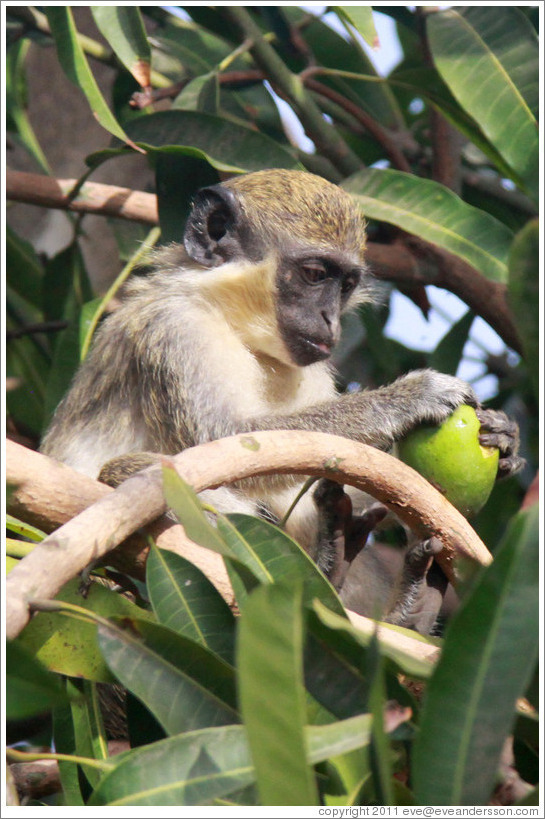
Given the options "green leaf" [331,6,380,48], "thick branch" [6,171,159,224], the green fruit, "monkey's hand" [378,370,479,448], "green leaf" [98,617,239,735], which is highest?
"green leaf" [331,6,380,48]

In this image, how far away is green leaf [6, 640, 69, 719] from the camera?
1329 millimetres

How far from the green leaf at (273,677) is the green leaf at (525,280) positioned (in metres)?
0.53

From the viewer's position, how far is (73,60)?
3314 mm

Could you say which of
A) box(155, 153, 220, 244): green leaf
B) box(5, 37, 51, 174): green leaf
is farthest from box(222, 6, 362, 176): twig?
box(5, 37, 51, 174): green leaf

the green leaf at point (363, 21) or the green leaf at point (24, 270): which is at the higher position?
the green leaf at point (363, 21)

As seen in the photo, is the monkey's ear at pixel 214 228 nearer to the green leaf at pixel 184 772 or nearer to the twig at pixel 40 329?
the twig at pixel 40 329

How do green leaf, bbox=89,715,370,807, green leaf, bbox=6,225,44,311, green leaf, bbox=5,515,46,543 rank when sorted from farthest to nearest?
1. green leaf, bbox=6,225,44,311
2. green leaf, bbox=5,515,46,543
3. green leaf, bbox=89,715,370,807

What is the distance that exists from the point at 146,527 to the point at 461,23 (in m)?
2.33

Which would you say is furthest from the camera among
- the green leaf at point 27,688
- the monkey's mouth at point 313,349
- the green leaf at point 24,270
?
the green leaf at point 24,270

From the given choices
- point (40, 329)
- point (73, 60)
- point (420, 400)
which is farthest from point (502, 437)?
point (40, 329)

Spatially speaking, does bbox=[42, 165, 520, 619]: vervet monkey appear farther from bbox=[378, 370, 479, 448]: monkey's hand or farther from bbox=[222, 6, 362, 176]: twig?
bbox=[222, 6, 362, 176]: twig

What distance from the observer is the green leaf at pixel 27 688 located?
1.33 m

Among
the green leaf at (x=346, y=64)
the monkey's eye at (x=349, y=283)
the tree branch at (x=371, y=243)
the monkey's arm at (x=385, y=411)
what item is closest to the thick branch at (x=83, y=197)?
the tree branch at (x=371, y=243)

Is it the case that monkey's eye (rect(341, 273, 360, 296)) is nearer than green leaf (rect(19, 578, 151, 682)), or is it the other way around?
green leaf (rect(19, 578, 151, 682))
